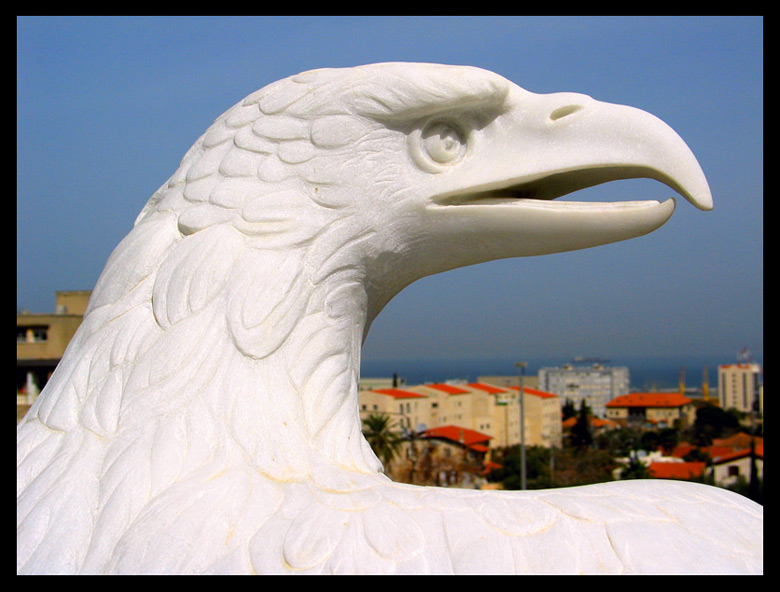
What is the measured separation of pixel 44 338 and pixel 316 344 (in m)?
22.8

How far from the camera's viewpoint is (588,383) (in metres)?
130

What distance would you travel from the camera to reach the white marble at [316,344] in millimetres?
1715

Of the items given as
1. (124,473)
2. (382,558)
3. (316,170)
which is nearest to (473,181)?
(316,170)

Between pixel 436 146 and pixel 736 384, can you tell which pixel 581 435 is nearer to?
pixel 736 384

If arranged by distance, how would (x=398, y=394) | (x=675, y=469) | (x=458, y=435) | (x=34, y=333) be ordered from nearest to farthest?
(x=34, y=333)
(x=675, y=469)
(x=458, y=435)
(x=398, y=394)

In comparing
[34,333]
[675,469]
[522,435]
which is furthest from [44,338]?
[675,469]

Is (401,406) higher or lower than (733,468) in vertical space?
higher

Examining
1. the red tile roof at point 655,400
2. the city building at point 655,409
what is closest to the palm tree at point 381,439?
the city building at point 655,409

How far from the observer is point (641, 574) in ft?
5.42

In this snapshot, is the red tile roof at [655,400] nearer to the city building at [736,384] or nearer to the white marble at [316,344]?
the city building at [736,384]

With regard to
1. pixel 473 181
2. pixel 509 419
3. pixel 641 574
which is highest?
pixel 473 181

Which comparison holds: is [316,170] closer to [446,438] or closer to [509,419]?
[446,438]

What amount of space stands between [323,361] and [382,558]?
67cm

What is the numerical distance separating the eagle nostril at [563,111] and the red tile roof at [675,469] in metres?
Answer: 40.7
